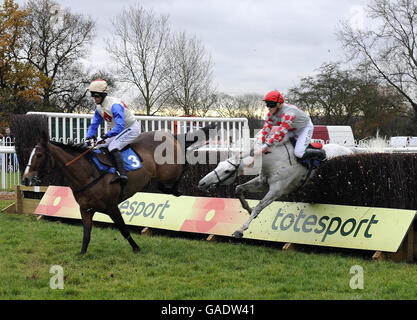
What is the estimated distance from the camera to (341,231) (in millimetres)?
6816

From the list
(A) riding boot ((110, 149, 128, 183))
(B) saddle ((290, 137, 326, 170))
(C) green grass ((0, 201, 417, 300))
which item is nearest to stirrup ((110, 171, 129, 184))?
(A) riding boot ((110, 149, 128, 183))

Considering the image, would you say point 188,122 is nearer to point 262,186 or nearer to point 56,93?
point 262,186

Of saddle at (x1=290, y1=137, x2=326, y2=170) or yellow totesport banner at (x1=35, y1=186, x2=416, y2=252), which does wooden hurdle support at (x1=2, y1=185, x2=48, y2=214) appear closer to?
yellow totesport banner at (x1=35, y1=186, x2=416, y2=252)

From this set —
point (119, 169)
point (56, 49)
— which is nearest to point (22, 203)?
point (119, 169)

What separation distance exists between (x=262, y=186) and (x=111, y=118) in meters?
2.41

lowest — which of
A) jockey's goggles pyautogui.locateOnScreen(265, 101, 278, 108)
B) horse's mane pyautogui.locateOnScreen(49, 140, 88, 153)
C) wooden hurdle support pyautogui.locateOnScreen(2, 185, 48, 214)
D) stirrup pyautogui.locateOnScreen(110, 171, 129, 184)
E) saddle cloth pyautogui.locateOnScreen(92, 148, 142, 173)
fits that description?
wooden hurdle support pyautogui.locateOnScreen(2, 185, 48, 214)

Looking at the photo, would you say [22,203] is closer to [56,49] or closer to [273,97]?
[273,97]

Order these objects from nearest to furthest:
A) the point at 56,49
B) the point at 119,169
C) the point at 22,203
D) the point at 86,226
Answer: the point at 119,169 < the point at 86,226 < the point at 22,203 < the point at 56,49

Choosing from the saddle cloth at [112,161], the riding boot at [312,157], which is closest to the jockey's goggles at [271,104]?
the riding boot at [312,157]

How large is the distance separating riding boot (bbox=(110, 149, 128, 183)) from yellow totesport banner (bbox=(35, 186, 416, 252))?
1817mm

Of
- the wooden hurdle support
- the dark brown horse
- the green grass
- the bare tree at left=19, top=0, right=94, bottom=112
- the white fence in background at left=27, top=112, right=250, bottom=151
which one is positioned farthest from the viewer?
the bare tree at left=19, top=0, right=94, bottom=112

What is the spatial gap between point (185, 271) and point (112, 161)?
2.03 meters

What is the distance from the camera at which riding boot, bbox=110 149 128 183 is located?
23.0 feet

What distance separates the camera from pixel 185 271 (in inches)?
242
